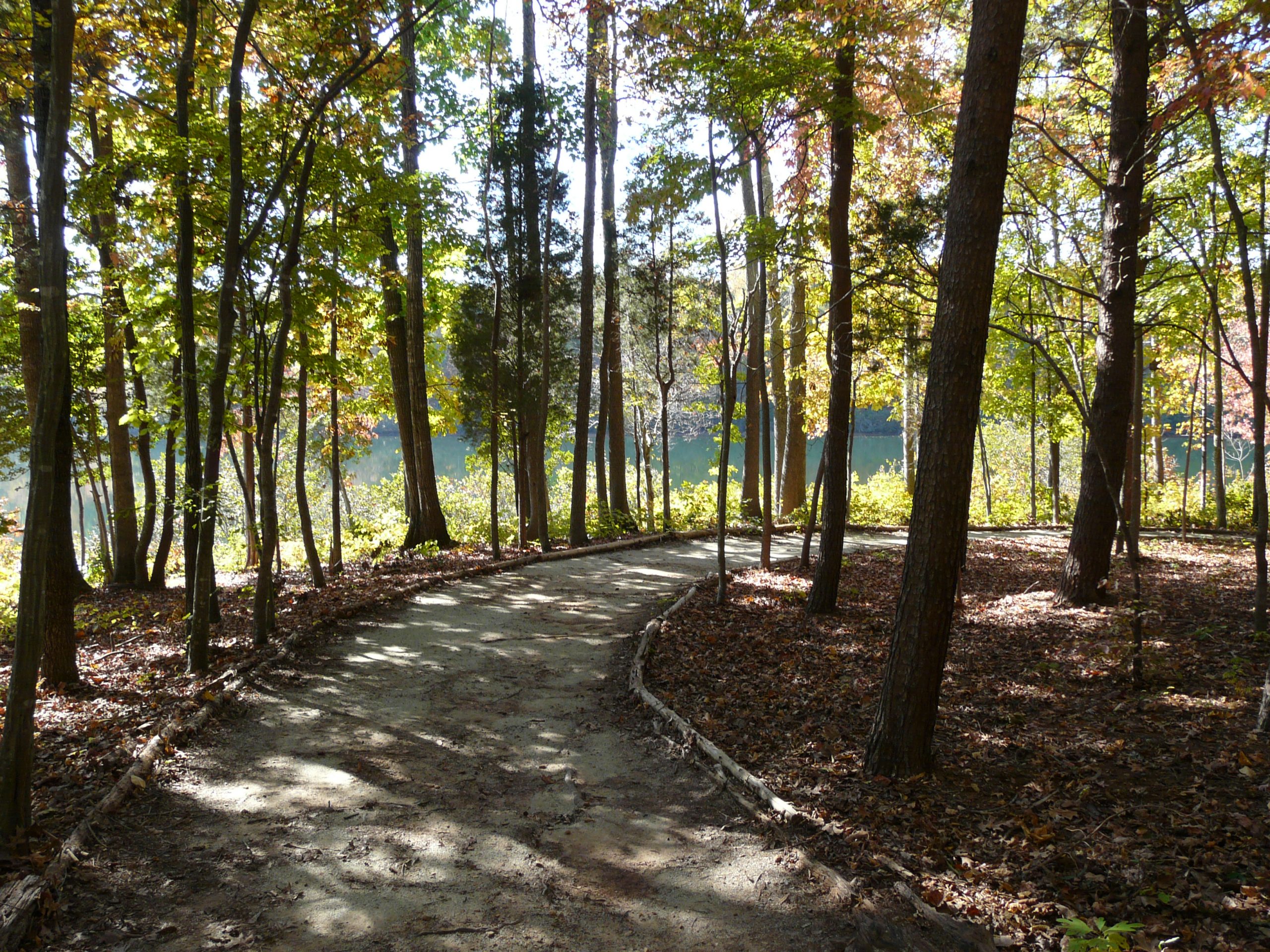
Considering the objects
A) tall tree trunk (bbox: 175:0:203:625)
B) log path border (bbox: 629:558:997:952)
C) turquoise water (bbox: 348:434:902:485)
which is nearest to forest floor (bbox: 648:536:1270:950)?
log path border (bbox: 629:558:997:952)

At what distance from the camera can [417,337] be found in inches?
508

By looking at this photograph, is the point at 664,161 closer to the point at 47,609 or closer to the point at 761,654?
the point at 761,654

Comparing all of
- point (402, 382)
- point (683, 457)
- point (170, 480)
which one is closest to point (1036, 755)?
point (170, 480)

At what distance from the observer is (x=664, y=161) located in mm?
8898

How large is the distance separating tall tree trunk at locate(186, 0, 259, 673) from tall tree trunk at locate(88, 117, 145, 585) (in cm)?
419

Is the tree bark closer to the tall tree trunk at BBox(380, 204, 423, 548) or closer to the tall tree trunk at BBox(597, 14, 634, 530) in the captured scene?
the tall tree trunk at BBox(597, 14, 634, 530)

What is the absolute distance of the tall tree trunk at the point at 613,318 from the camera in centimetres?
Result: 1581

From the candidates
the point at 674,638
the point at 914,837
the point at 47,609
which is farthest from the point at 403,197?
the point at 914,837

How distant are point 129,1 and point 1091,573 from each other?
1175 centimetres

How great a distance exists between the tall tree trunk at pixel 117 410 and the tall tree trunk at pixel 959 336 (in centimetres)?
974

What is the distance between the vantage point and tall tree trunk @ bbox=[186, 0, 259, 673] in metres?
5.84

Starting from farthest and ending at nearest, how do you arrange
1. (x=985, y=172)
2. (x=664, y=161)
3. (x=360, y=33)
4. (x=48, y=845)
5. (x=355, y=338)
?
(x=355, y=338)
(x=664, y=161)
(x=360, y=33)
(x=985, y=172)
(x=48, y=845)

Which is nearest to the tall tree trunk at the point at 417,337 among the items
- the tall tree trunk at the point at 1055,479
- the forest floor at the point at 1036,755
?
the forest floor at the point at 1036,755

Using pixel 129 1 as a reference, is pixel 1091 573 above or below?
below
